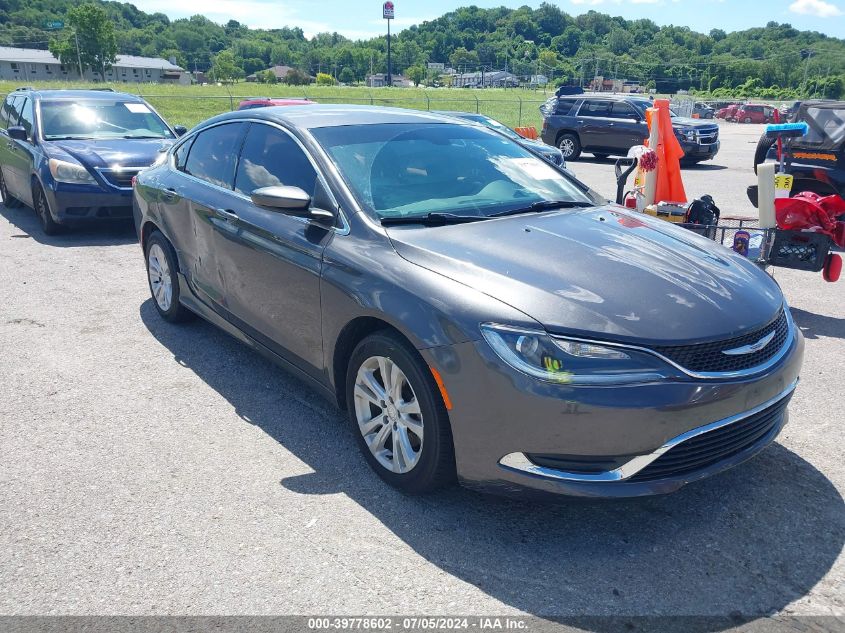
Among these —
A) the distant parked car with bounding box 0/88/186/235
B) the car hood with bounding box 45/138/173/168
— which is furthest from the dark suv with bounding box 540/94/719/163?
the car hood with bounding box 45/138/173/168

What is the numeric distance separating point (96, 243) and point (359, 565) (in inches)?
279

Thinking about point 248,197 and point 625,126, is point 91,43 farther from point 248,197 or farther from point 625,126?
point 248,197

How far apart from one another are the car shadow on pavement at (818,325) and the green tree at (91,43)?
12111cm

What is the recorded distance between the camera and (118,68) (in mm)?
123125

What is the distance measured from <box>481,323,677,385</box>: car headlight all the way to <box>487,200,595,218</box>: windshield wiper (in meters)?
1.17

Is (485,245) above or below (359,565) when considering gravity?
above

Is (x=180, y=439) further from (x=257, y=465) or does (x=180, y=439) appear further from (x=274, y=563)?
(x=274, y=563)

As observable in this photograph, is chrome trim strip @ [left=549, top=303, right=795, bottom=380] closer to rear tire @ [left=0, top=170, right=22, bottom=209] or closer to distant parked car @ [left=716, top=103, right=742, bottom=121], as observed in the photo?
rear tire @ [left=0, top=170, right=22, bottom=209]

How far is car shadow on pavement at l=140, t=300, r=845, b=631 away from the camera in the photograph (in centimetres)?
258

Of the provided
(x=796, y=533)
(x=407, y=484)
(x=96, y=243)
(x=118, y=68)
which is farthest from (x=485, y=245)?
(x=118, y=68)

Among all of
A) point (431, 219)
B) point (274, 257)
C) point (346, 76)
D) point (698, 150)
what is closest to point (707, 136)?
point (698, 150)

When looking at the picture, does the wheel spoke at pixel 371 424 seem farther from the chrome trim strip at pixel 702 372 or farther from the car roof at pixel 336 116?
the car roof at pixel 336 116

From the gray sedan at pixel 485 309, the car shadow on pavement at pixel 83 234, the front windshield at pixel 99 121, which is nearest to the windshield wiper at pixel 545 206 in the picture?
the gray sedan at pixel 485 309

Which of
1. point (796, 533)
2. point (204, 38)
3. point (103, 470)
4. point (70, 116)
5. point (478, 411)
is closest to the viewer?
point (478, 411)
